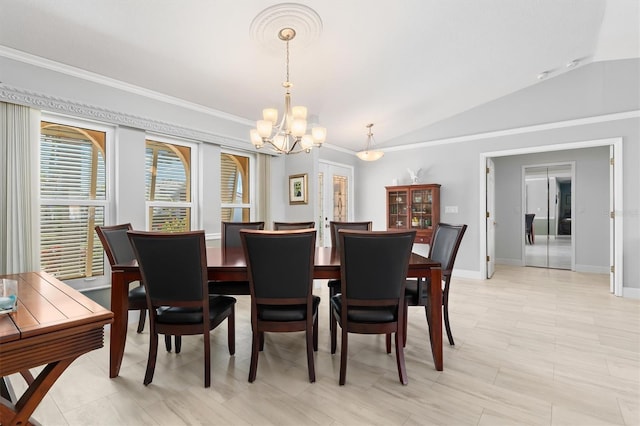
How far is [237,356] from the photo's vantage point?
7.79 ft

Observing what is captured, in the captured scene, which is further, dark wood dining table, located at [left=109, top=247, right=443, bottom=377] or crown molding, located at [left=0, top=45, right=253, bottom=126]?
crown molding, located at [left=0, top=45, right=253, bottom=126]

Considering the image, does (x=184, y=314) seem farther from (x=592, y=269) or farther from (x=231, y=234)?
(x=592, y=269)

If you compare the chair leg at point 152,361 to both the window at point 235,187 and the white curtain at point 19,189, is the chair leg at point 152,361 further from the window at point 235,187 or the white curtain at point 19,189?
the window at point 235,187

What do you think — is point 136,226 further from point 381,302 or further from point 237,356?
point 381,302

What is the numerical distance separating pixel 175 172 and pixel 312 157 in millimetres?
1965

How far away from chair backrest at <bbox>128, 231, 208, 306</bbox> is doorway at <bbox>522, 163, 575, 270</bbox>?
20.8ft

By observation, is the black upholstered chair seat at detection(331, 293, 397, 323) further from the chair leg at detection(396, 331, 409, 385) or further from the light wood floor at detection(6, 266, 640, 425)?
the light wood floor at detection(6, 266, 640, 425)

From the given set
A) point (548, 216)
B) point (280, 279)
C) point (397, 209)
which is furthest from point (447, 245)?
point (548, 216)

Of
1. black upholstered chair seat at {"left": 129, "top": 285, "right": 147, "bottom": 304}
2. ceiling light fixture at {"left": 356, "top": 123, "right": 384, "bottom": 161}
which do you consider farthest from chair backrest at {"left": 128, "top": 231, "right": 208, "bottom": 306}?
ceiling light fixture at {"left": 356, "top": 123, "right": 384, "bottom": 161}

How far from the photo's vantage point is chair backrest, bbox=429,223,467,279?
2508mm

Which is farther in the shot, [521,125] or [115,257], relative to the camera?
[521,125]

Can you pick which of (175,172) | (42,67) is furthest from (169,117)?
(42,67)

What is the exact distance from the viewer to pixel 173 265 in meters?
1.87

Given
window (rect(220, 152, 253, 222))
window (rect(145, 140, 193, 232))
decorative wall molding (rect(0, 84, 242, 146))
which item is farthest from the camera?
window (rect(220, 152, 253, 222))
